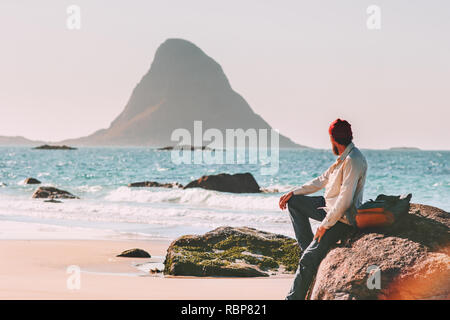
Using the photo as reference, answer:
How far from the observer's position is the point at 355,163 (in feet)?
20.5

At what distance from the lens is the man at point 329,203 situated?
6.27 metres

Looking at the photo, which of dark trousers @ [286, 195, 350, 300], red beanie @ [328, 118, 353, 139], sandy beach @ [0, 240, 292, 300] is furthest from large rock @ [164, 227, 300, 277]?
red beanie @ [328, 118, 353, 139]

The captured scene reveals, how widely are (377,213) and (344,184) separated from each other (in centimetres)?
53

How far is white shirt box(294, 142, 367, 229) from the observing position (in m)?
6.25

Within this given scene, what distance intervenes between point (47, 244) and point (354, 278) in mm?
9313

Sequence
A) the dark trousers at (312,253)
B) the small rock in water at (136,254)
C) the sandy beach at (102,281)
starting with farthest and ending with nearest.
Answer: the small rock in water at (136,254), the sandy beach at (102,281), the dark trousers at (312,253)

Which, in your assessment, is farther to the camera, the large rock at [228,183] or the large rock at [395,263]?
the large rock at [228,183]

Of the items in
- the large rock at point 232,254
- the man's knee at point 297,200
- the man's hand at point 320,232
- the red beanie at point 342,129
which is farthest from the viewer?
the large rock at point 232,254

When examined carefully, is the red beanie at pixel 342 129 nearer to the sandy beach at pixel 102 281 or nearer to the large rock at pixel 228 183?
the sandy beach at pixel 102 281

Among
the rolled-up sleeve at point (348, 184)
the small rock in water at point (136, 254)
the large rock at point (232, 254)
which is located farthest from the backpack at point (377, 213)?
the small rock in water at point (136, 254)

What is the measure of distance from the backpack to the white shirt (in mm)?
82

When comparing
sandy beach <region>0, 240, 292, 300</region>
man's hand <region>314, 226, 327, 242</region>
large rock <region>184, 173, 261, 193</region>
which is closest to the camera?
man's hand <region>314, 226, 327, 242</region>

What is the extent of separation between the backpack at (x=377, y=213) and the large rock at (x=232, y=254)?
13.3 ft

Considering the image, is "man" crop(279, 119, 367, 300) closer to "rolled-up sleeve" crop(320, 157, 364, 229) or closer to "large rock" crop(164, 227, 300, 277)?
"rolled-up sleeve" crop(320, 157, 364, 229)
